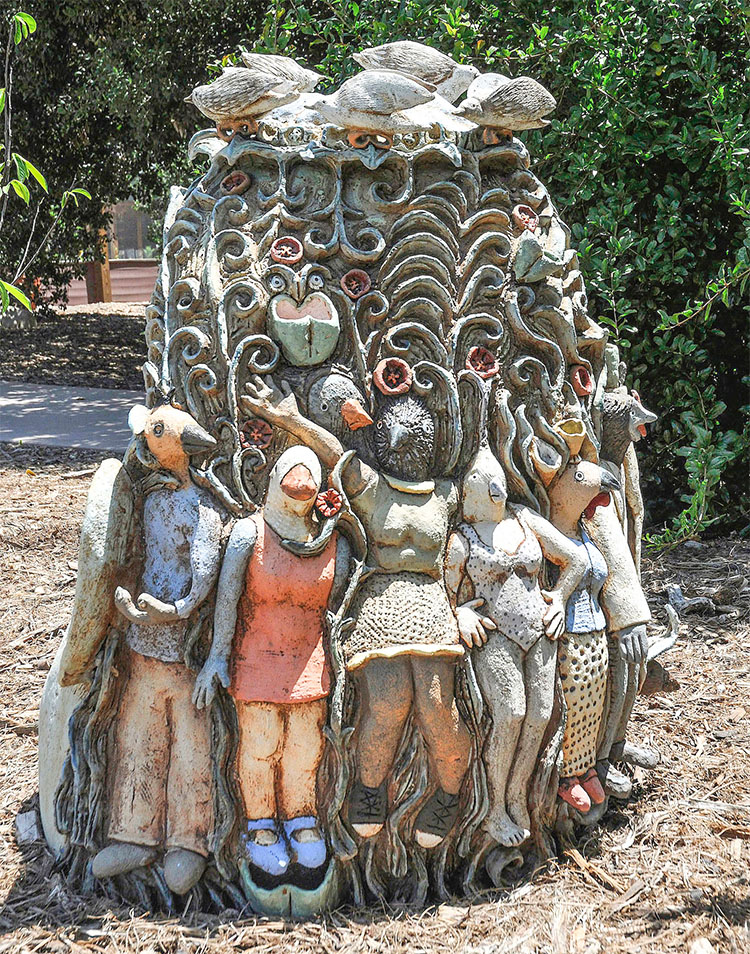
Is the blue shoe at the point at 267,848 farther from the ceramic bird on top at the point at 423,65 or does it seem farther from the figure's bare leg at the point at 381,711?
the ceramic bird on top at the point at 423,65

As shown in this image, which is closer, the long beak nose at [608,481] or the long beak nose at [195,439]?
the long beak nose at [195,439]

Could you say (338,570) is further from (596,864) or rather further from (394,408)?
(596,864)

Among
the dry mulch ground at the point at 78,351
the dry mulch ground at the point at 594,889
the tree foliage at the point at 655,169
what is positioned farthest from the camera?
the dry mulch ground at the point at 78,351

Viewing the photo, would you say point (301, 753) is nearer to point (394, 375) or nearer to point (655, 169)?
point (394, 375)

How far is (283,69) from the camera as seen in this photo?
2.77m

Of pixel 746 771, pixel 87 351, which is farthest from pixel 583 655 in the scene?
pixel 87 351

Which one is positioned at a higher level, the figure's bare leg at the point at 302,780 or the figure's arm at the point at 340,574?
the figure's arm at the point at 340,574

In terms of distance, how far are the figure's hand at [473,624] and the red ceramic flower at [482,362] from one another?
562 mm

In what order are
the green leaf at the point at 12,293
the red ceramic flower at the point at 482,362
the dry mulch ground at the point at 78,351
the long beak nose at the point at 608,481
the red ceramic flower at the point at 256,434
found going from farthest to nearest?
the dry mulch ground at the point at 78,351
the green leaf at the point at 12,293
the long beak nose at the point at 608,481
the red ceramic flower at the point at 482,362
the red ceramic flower at the point at 256,434

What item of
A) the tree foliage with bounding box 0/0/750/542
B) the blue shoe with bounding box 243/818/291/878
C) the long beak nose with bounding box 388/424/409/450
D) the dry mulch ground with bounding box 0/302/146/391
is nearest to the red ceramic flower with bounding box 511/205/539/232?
the long beak nose with bounding box 388/424/409/450

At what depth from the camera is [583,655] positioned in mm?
2594

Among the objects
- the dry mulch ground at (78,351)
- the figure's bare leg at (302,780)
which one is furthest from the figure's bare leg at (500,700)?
the dry mulch ground at (78,351)

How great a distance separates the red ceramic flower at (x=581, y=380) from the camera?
272cm

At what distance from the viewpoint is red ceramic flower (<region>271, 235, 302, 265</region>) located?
2.53 meters
